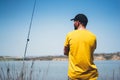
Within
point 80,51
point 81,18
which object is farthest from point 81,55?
point 81,18

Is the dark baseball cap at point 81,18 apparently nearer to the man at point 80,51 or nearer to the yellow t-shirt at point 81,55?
the man at point 80,51

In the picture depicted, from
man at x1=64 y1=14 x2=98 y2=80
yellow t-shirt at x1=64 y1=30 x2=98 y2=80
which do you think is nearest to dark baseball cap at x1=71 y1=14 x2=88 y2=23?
man at x1=64 y1=14 x2=98 y2=80

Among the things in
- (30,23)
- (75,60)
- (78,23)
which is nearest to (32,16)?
(30,23)

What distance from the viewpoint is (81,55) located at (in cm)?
323

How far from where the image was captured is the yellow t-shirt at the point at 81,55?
3.19m

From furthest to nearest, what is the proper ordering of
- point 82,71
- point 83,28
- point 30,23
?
point 30,23 < point 83,28 < point 82,71

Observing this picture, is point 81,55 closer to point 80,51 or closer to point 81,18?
point 80,51

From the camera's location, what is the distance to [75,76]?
3.19m

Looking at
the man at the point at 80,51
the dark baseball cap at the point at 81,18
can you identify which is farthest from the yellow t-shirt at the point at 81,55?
the dark baseball cap at the point at 81,18

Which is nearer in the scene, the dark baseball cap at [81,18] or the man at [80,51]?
the man at [80,51]

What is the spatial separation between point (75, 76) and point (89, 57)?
12.1 inches

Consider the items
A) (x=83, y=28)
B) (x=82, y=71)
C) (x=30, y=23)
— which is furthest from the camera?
(x=30, y=23)

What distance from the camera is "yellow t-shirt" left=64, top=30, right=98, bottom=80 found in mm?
3193

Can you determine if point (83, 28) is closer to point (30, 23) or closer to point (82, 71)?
point (82, 71)
